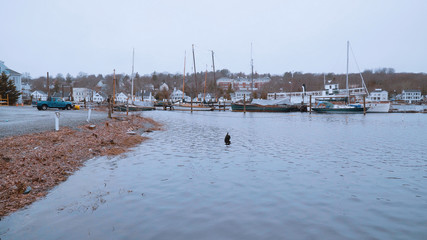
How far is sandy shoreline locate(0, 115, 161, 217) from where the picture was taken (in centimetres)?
724

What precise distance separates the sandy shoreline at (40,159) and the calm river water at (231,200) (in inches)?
17.9

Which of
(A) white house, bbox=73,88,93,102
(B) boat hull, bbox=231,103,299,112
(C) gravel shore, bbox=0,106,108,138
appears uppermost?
(A) white house, bbox=73,88,93,102

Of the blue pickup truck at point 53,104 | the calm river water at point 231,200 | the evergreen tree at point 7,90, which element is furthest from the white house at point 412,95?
the calm river water at point 231,200

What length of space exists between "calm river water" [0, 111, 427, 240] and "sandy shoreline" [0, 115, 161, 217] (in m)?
0.46

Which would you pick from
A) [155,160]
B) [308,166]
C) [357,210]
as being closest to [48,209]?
[155,160]

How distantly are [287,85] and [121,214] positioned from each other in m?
171

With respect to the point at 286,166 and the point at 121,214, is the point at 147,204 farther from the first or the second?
the point at 286,166

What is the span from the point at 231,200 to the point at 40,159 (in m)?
6.61

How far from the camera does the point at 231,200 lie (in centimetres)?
765

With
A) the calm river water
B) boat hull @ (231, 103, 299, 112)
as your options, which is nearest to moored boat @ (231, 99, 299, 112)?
boat hull @ (231, 103, 299, 112)

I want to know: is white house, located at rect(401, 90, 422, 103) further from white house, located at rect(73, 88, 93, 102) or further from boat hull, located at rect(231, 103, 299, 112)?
white house, located at rect(73, 88, 93, 102)

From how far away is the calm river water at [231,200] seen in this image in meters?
5.83

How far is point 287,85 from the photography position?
559ft

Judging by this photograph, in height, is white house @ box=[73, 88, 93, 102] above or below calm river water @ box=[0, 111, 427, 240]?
above
